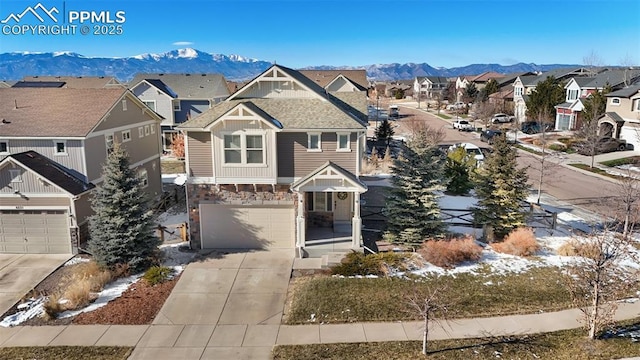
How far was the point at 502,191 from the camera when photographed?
19.4m

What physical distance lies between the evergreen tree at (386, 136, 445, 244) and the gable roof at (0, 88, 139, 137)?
47.1 feet

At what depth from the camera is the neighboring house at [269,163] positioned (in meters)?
18.0

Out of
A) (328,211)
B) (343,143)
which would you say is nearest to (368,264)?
(328,211)

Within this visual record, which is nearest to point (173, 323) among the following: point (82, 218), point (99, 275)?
point (99, 275)

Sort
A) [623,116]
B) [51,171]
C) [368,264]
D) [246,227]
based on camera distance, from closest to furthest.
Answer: [368,264]
[51,171]
[246,227]
[623,116]

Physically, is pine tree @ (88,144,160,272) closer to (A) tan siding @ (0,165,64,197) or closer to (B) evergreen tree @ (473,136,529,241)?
(A) tan siding @ (0,165,64,197)

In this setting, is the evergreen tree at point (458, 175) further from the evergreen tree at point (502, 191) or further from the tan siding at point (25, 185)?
the tan siding at point (25, 185)

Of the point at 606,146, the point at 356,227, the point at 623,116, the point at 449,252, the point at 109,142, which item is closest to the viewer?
the point at 449,252

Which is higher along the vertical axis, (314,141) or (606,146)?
(314,141)

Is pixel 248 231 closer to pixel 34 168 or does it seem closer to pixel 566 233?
pixel 34 168

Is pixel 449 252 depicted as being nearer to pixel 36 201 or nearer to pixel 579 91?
pixel 36 201

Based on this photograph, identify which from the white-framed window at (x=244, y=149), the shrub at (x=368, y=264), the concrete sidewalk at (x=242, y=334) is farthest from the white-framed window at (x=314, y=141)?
the concrete sidewalk at (x=242, y=334)

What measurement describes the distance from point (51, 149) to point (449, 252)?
18152 mm

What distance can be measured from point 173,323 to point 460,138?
1798 inches
